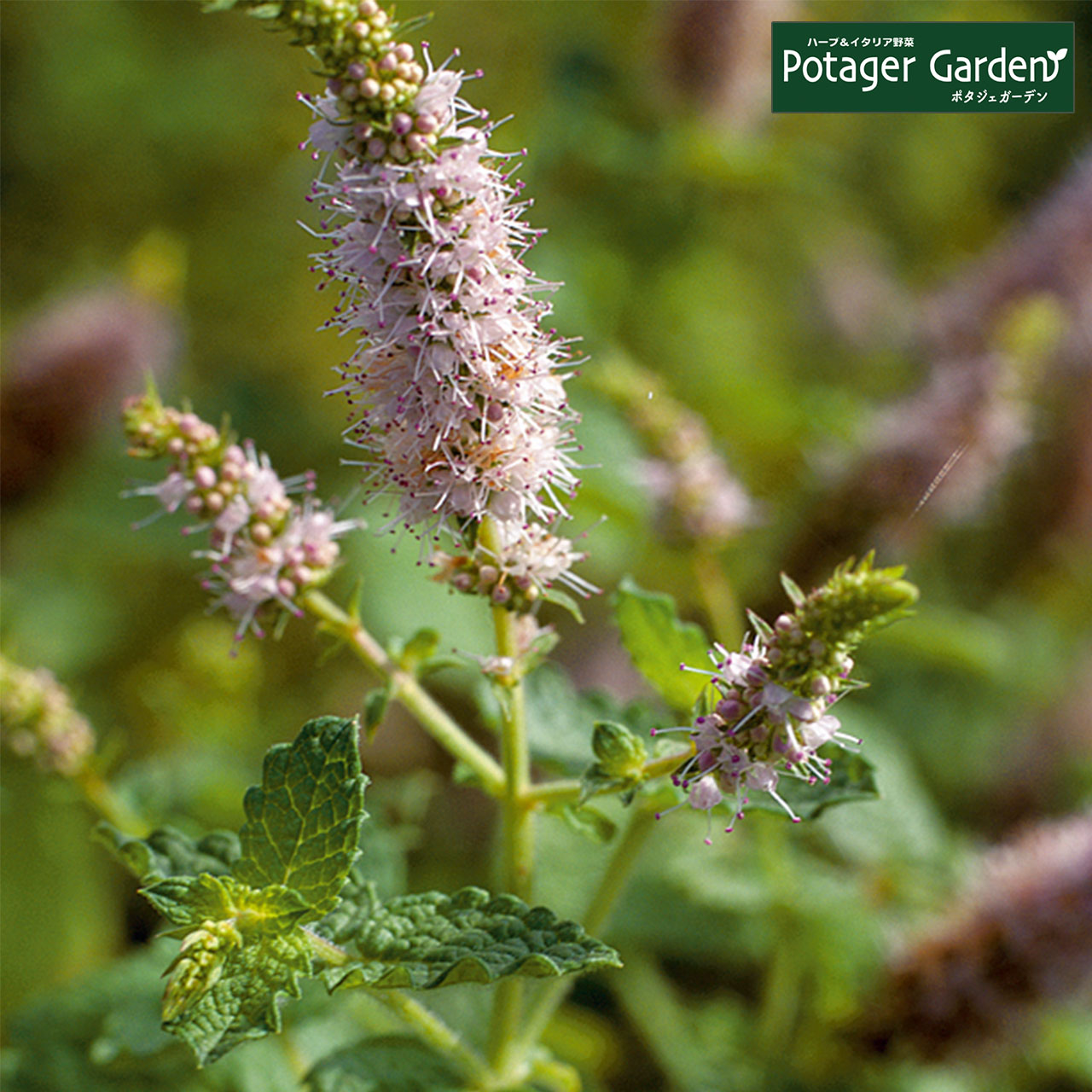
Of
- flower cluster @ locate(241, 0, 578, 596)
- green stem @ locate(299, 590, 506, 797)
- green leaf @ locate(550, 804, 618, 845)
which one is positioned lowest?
green leaf @ locate(550, 804, 618, 845)

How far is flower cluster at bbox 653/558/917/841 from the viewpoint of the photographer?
0.63 metres

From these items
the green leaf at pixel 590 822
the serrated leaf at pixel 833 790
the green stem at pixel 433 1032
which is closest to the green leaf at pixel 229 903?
the green stem at pixel 433 1032

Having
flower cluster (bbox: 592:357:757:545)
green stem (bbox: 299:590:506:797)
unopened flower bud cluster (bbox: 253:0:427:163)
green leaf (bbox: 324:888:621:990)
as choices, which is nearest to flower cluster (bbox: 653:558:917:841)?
green leaf (bbox: 324:888:621:990)

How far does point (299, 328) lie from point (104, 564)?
688 millimetres

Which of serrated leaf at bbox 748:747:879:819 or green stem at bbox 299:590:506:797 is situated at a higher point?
green stem at bbox 299:590:506:797

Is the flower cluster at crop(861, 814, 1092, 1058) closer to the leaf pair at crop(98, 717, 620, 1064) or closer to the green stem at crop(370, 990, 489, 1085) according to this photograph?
the green stem at crop(370, 990, 489, 1085)

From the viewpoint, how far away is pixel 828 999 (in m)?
1.42

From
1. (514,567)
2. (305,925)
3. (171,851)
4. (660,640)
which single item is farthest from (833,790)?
(171,851)

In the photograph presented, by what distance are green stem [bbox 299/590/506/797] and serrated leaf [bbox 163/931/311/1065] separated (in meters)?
0.20

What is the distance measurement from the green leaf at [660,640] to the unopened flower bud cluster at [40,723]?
0.55 m

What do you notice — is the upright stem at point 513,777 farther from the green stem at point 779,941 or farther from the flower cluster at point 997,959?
the flower cluster at point 997,959

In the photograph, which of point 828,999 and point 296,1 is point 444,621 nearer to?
point 828,999

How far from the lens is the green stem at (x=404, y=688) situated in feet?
2.89

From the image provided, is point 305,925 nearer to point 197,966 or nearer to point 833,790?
point 197,966
